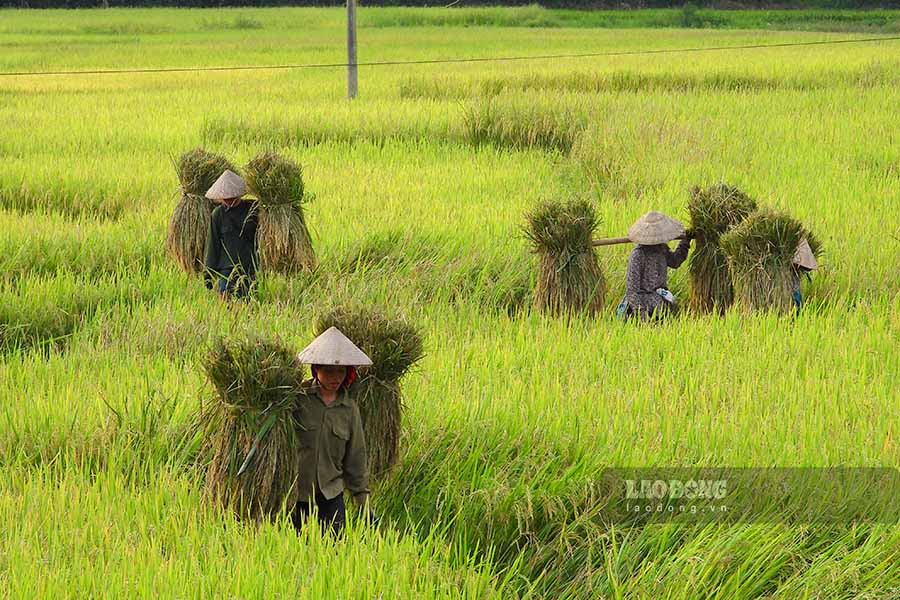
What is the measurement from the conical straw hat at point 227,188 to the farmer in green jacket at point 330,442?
280 cm

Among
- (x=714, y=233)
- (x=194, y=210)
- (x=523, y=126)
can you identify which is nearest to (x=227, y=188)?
(x=194, y=210)

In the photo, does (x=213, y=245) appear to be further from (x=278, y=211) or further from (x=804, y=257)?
(x=804, y=257)

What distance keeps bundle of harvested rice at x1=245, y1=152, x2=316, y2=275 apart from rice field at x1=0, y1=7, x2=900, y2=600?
0.60 feet

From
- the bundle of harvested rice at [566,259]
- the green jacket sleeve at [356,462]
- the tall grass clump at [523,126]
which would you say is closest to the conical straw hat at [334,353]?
the green jacket sleeve at [356,462]

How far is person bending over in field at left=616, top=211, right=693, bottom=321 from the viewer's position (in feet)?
19.2

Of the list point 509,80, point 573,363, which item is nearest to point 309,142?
point 509,80

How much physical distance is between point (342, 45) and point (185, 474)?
23.6 metres

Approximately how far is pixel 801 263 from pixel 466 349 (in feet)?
5.69

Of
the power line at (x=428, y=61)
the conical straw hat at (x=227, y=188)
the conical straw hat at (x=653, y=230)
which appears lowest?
the power line at (x=428, y=61)

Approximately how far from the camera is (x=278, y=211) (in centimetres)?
631

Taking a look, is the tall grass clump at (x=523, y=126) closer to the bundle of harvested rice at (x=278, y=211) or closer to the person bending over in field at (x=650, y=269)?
the bundle of harvested rice at (x=278, y=211)

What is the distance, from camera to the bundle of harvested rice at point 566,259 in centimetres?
583

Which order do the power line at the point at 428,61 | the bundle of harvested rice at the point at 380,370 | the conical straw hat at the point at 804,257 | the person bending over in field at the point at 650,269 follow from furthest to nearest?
the power line at the point at 428,61 → the person bending over in field at the point at 650,269 → the conical straw hat at the point at 804,257 → the bundle of harvested rice at the point at 380,370

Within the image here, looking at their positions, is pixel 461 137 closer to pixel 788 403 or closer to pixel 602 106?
pixel 602 106
